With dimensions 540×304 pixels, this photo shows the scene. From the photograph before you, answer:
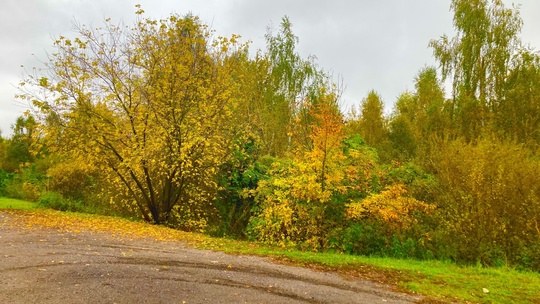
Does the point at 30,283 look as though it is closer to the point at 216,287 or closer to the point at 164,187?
the point at 216,287

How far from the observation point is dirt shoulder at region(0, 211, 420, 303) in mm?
5895

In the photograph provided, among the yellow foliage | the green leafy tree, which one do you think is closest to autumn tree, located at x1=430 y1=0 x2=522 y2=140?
the green leafy tree

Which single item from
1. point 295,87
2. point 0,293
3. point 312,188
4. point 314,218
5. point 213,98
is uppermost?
point 295,87

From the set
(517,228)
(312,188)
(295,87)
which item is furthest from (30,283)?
(295,87)

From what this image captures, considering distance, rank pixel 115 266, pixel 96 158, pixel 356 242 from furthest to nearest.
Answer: pixel 96 158
pixel 356 242
pixel 115 266

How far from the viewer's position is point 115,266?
7.45 metres

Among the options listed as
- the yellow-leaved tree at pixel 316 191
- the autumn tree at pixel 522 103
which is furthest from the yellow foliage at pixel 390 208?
the autumn tree at pixel 522 103

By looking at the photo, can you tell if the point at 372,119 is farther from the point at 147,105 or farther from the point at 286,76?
the point at 147,105

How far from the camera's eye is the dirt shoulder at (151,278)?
589cm

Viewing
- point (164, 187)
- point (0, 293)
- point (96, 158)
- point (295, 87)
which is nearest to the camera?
point (0, 293)

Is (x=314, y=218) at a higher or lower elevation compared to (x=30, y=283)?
higher

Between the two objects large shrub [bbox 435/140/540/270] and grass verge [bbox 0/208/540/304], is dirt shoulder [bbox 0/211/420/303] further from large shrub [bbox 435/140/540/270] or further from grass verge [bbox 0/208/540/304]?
large shrub [bbox 435/140/540/270]

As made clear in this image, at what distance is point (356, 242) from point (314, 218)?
1677 mm

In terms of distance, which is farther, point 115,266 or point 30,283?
point 115,266
